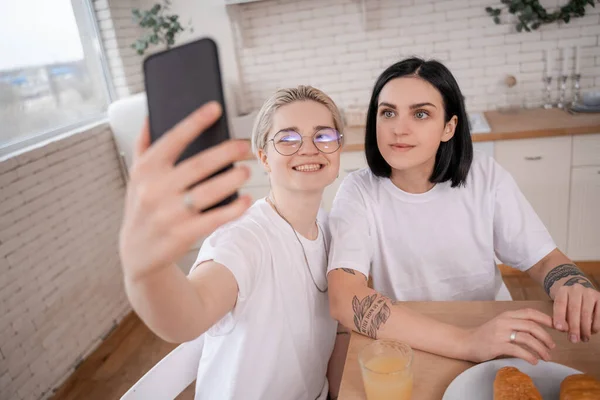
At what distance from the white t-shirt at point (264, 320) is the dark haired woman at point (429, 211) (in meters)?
0.12

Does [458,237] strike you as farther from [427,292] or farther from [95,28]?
[95,28]

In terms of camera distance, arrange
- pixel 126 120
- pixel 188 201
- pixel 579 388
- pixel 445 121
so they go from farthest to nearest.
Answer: pixel 126 120 → pixel 445 121 → pixel 579 388 → pixel 188 201

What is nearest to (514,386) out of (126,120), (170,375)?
(170,375)

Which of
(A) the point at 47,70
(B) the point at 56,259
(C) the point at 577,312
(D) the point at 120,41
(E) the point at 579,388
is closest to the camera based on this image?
(E) the point at 579,388

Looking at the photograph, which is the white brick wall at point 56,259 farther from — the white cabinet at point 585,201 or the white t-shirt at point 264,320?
the white cabinet at point 585,201

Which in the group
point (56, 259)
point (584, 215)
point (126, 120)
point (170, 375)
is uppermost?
point (126, 120)

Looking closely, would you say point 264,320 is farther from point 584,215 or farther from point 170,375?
point 584,215

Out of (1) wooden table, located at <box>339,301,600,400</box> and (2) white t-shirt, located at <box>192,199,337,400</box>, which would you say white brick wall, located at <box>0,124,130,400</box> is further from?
(1) wooden table, located at <box>339,301,600,400</box>

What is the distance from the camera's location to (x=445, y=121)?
4.41ft

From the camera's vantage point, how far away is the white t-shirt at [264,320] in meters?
0.99

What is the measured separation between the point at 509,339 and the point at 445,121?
0.69 m

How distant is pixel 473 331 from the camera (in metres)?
0.93

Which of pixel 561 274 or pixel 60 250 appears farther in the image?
pixel 60 250

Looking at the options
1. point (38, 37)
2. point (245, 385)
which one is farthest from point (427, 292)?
point (38, 37)
